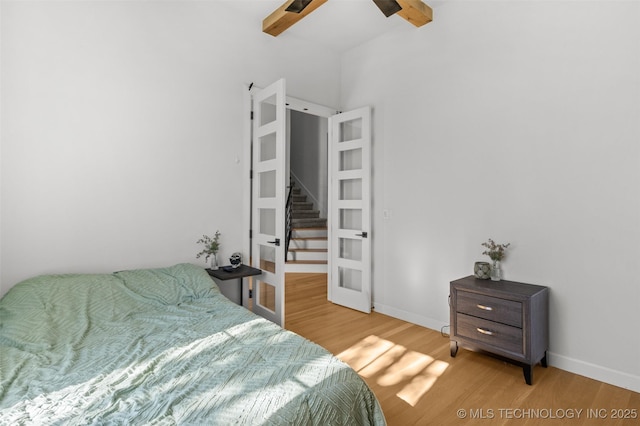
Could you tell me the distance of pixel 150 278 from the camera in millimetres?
2619

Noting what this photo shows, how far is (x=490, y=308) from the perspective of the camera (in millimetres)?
2576

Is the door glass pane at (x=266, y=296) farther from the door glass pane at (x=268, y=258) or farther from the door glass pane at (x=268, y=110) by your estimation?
the door glass pane at (x=268, y=110)

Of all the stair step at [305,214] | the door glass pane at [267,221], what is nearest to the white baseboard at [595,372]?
the door glass pane at [267,221]

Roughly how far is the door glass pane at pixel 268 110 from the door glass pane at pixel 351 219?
156 cm

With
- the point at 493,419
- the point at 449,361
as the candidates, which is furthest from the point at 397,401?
the point at 449,361

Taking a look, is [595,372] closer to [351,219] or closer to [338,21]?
[351,219]

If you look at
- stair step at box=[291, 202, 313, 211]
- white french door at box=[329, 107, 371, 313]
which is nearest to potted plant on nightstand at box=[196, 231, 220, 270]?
white french door at box=[329, 107, 371, 313]

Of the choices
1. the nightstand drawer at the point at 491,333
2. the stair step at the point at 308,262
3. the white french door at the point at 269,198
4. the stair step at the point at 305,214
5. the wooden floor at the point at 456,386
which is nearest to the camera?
the wooden floor at the point at 456,386

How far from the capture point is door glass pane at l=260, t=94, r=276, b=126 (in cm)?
330

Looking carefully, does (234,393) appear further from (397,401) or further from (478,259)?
(478,259)

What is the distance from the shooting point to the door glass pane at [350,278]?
164 inches

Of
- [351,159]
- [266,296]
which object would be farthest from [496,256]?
[266,296]

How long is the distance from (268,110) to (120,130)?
4.43 ft

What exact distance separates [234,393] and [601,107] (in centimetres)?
304
